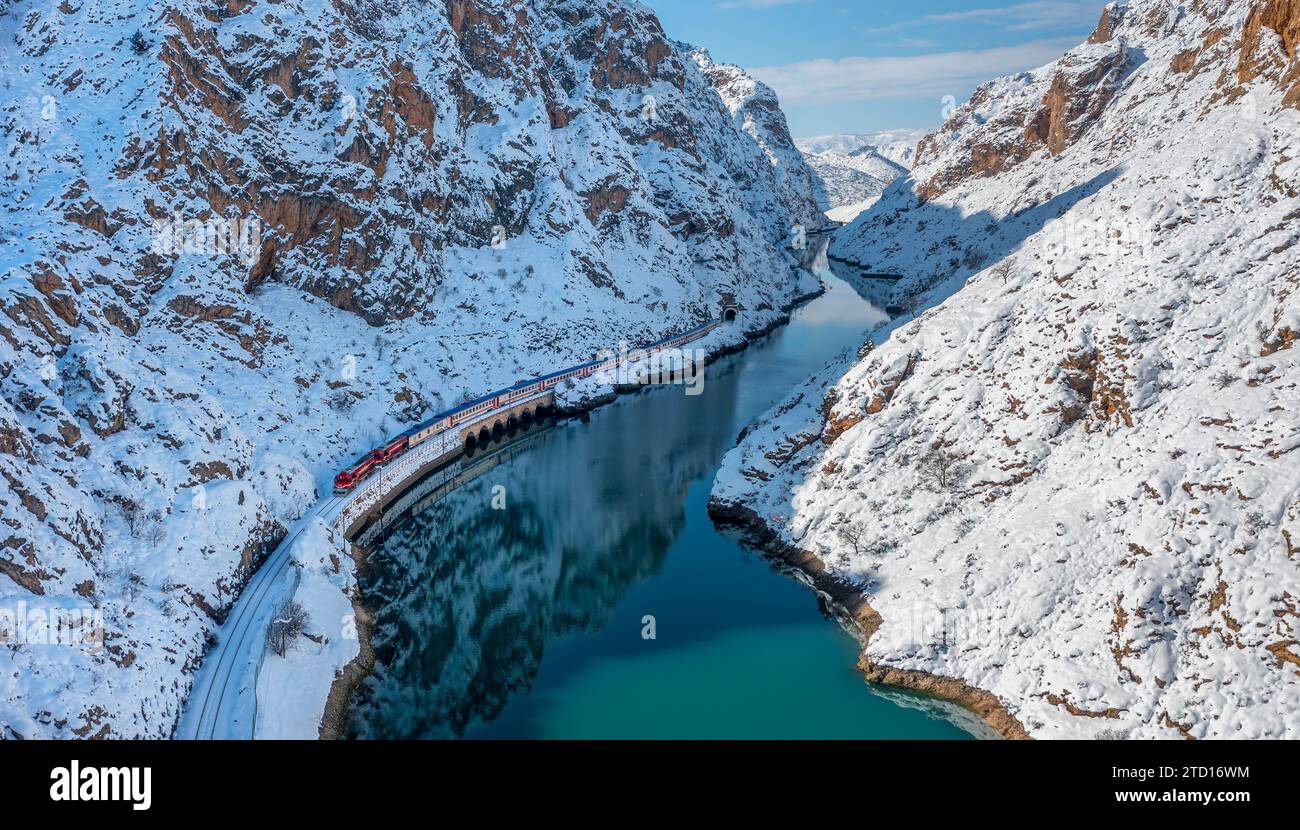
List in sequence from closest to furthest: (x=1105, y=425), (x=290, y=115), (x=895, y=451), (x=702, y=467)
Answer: (x=1105, y=425) → (x=895, y=451) → (x=702, y=467) → (x=290, y=115)

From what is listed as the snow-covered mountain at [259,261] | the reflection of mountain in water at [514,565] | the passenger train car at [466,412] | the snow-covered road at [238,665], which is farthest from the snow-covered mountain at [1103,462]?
the snow-covered mountain at [259,261]

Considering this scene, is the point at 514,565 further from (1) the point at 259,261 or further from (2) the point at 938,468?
(1) the point at 259,261

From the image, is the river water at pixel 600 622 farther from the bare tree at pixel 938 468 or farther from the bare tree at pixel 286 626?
the bare tree at pixel 938 468

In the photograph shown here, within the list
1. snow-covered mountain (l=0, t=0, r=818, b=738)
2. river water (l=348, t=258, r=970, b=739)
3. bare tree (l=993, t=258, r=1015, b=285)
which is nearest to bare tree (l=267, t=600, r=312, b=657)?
snow-covered mountain (l=0, t=0, r=818, b=738)

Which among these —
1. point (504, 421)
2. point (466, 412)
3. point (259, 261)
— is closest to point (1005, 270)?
point (466, 412)

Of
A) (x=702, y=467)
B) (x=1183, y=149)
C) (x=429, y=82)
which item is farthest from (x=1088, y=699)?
(x=429, y=82)

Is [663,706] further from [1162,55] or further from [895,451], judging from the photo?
[1162,55]

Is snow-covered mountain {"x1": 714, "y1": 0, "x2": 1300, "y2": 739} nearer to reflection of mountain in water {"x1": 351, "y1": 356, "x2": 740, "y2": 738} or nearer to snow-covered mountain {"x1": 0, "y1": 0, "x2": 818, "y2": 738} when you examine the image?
reflection of mountain in water {"x1": 351, "y1": 356, "x2": 740, "y2": 738}
